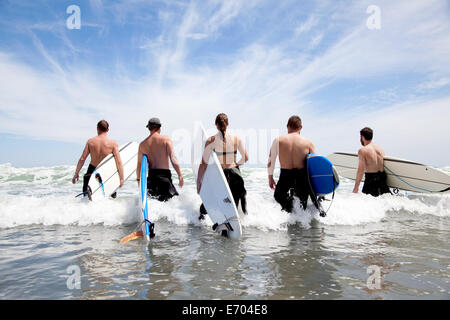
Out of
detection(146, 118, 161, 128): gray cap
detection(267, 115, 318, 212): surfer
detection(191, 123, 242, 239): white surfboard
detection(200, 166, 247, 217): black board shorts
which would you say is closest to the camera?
detection(191, 123, 242, 239): white surfboard

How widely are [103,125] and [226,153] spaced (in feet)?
9.37

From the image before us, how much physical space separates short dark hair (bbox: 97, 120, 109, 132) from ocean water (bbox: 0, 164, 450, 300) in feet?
4.71

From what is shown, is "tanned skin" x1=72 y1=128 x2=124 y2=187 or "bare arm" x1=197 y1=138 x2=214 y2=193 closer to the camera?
"bare arm" x1=197 y1=138 x2=214 y2=193

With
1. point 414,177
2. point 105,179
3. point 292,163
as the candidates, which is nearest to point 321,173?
point 292,163

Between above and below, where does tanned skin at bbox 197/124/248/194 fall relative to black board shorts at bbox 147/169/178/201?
above

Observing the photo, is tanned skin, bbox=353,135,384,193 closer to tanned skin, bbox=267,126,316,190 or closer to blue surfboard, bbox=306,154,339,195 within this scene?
blue surfboard, bbox=306,154,339,195

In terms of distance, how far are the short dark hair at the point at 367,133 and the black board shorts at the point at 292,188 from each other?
7.08 feet

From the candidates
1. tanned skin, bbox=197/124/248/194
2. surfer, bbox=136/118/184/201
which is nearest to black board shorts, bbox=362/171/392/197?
tanned skin, bbox=197/124/248/194

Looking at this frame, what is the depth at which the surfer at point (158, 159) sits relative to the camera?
4.80 m

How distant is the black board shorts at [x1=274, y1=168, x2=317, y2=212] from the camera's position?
4.73 meters

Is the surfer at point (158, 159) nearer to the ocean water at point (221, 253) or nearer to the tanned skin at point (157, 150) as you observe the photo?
the tanned skin at point (157, 150)

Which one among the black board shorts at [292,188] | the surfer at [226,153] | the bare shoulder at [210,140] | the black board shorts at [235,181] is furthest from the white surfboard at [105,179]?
the black board shorts at [292,188]
